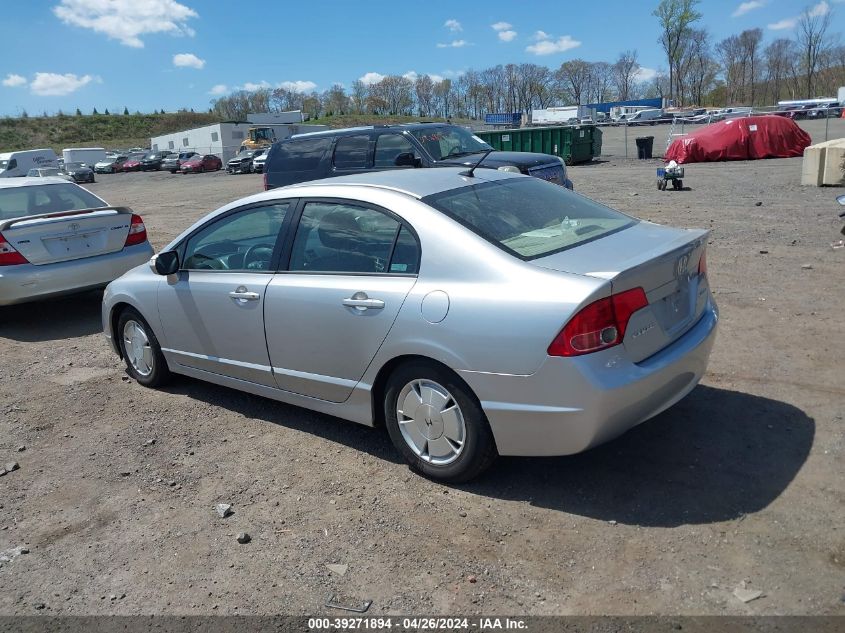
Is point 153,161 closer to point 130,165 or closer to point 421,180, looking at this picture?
point 130,165

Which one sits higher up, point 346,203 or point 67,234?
point 346,203

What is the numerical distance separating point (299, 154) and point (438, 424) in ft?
32.4

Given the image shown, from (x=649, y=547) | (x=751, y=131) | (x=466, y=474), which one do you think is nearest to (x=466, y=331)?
(x=466, y=474)

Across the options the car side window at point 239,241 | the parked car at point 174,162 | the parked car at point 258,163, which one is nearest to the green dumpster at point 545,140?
the parked car at point 258,163

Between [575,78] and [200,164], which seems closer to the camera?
[200,164]

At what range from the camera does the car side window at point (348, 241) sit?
3.92 meters

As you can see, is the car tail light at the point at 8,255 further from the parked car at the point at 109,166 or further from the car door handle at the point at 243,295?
the parked car at the point at 109,166

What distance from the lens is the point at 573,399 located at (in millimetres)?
3236

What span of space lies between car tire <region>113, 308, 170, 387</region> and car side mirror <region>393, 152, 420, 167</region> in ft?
21.3

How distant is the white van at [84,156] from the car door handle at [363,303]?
188 feet

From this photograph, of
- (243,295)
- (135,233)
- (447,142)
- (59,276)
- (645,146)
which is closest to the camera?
(243,295)

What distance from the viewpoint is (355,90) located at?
454 ft

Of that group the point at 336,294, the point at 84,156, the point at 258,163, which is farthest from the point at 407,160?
the point at 84,156

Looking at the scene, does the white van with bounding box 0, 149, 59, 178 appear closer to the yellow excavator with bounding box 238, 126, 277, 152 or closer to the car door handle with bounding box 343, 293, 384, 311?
the yellow excavator with bounding box 238, 126, 277, 152
